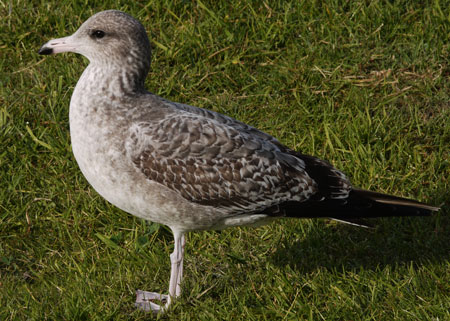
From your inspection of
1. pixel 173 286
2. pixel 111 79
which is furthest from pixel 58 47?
pixel 173 286

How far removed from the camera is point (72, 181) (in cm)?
680

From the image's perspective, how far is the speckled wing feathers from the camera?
17.1 ft

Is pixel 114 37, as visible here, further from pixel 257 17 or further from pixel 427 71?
pixel 427 71

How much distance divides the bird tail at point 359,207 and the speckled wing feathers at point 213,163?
0.30ft

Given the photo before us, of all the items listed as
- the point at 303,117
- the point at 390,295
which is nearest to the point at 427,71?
the point at 303,117

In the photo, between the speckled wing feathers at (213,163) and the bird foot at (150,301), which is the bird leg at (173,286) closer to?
the bird foot at (150,301)

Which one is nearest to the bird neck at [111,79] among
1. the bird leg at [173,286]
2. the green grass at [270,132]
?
the bird leg at [173,286]

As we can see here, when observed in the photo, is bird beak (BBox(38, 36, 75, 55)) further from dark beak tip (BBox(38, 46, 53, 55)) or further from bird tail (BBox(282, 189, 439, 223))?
bird tail (BBox(282, 189, 439, 223))

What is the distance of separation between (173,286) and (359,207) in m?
1.48

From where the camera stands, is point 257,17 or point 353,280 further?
point 257,17

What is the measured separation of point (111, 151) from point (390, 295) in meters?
2.23

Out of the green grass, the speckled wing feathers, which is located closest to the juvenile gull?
the speckled wing feathers

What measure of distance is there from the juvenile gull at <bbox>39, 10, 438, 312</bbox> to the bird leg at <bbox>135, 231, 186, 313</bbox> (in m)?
0.01

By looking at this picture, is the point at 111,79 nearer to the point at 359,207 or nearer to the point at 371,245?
the point at 359,207
